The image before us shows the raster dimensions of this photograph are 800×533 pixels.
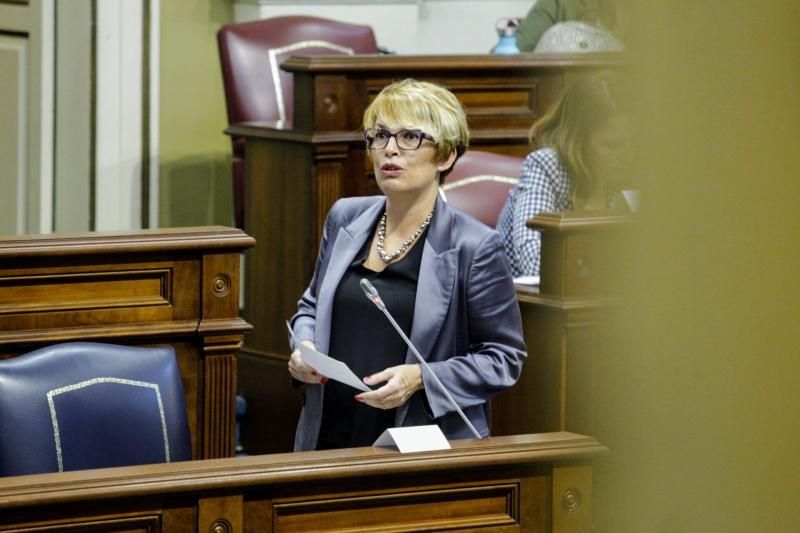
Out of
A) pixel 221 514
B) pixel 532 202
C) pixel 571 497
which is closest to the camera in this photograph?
pixel 221 514

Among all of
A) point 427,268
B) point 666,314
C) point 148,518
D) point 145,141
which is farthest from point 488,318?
point 145,141

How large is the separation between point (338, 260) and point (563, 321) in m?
0.85

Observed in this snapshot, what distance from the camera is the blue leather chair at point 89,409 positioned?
2.09 metres

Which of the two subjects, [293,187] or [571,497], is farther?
[293,187]

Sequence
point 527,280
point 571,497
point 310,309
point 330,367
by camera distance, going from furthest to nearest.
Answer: point 527,280, point 310,309, point 330,367, point 571,497

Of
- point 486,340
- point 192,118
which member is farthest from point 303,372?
point 192,118

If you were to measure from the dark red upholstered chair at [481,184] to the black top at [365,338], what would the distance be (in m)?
1.61

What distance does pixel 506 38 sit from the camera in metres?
5.43

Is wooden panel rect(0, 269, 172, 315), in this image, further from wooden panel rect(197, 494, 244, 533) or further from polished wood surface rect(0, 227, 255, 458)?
wooden panel rect(197, 494, 244, 533)

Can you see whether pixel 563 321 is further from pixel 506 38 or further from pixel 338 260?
pixel 506 38

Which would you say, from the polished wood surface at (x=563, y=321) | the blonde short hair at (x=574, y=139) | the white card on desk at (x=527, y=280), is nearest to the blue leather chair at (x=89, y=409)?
the polished wood surface at (x=563, y=321)

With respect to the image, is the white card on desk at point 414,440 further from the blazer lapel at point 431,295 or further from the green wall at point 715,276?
the green wall at point 715,276

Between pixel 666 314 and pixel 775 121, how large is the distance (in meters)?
0.07

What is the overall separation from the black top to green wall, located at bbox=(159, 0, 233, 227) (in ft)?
11.0
